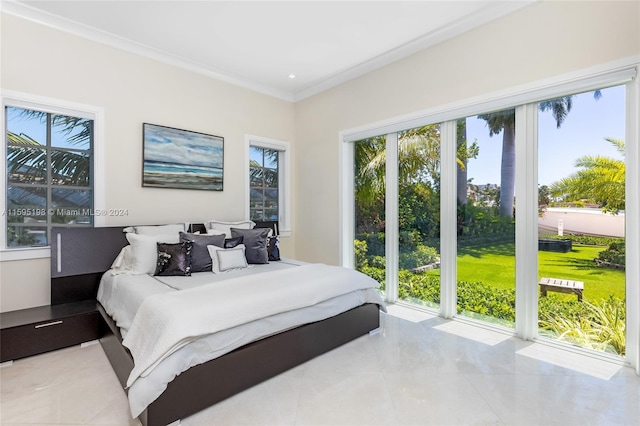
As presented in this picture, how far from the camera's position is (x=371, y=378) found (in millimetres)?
2191

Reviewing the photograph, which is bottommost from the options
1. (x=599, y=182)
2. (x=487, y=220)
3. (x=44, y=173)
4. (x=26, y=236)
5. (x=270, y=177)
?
(x=26, y=236)

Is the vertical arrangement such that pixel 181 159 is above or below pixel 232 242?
above

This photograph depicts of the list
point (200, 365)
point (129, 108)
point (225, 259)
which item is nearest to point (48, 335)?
point (225, 259)

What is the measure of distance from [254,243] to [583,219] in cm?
303

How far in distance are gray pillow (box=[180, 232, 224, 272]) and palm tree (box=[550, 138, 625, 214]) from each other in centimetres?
315

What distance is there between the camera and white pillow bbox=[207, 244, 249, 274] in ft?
A: 9.98

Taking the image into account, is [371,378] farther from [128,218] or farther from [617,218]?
[128,218]

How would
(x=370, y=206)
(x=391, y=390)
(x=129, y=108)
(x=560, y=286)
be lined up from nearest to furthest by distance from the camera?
(x=391, y=390) → (x=560, y=286) → (x=129, y=108) → (x=370, y=206)

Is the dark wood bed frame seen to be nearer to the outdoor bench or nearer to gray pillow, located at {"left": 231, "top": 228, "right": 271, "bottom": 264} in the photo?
gray pillow, located at {"left": 231, "top": 228, "right": 271, "bottom": 264}

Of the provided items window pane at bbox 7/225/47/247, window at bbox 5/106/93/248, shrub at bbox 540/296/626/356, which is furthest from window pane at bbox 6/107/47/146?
shrub at bbox 540/296/626/356

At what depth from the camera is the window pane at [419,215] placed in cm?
350

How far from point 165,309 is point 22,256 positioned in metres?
2.04

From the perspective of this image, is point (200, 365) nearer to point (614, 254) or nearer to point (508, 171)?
point (508, 171)

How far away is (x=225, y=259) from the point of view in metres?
3.06
